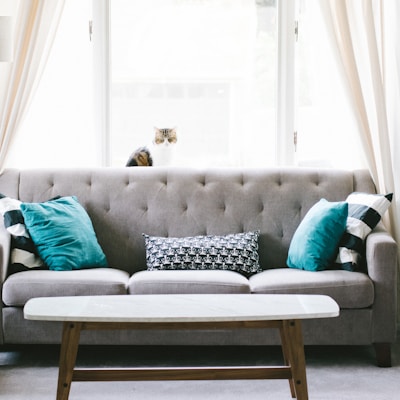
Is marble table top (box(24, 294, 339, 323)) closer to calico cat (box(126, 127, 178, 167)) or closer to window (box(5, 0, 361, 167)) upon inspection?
calico cat (box(126, 127, 178, 167))

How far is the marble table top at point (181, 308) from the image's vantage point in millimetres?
2240

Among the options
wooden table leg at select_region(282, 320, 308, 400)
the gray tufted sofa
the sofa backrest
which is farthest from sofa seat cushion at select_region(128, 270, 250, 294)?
wooden table leg at select_region(282, 320, 308, 400)

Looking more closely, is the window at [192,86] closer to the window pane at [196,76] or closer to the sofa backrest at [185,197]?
the window pane at [196,76]

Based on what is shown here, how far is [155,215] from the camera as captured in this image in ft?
12.0

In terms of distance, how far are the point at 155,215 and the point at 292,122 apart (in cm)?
112

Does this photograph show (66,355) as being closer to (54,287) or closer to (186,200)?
(54,287)

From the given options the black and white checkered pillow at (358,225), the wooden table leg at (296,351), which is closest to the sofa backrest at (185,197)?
the black and white checkered pillow at (358,225)

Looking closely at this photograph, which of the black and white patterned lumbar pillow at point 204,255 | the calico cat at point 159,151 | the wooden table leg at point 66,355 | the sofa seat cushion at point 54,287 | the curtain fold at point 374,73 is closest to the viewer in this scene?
the wooden table leg at point 66,355

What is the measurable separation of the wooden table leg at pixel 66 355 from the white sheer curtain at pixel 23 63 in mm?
1703

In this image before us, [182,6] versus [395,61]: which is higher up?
[182,6]

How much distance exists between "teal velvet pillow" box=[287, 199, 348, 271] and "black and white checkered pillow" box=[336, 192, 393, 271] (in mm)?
40

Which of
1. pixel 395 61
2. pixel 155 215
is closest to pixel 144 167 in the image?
pixel 155 215

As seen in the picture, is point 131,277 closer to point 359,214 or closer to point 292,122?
point 359,214

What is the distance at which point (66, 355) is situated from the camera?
2383 mm
